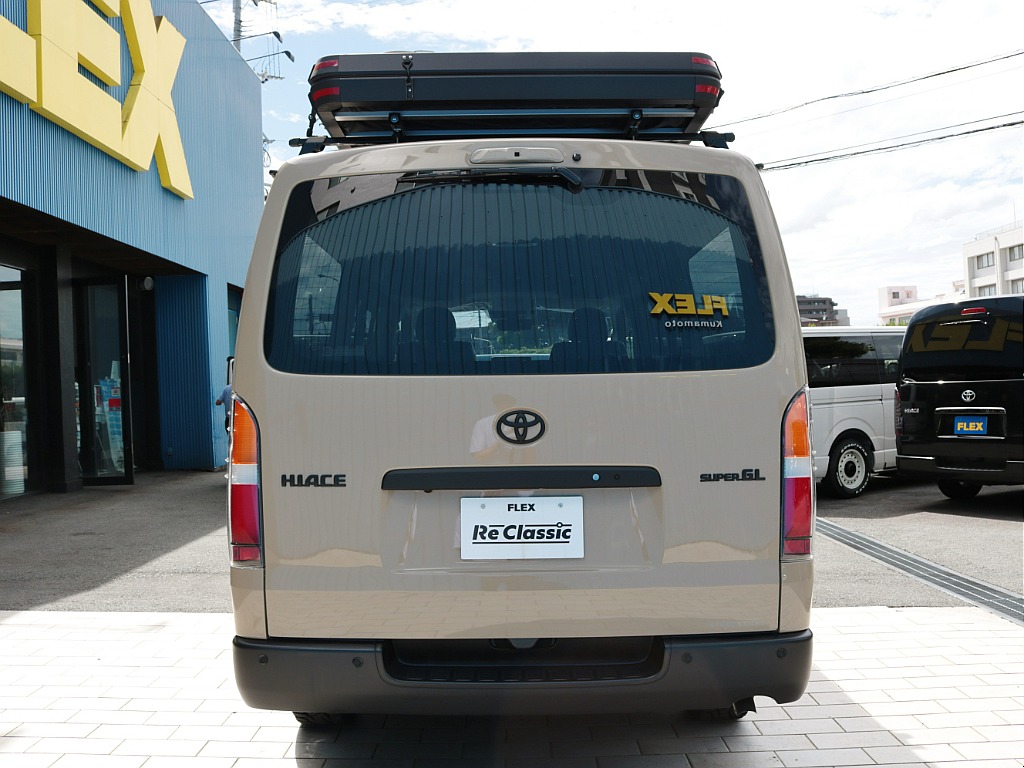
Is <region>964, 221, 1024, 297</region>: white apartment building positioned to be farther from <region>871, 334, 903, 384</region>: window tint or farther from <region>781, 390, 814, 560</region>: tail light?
<region>781, 390, 814, 560</region>: tail light

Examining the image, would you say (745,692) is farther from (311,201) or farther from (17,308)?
(17,308)

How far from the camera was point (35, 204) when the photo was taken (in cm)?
956

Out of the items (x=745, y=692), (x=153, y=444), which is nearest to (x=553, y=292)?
(x=745, y=692)

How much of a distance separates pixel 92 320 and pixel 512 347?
1239 cm

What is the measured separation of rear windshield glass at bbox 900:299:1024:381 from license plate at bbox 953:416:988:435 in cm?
41

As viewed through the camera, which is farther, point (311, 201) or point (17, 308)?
point (17, 308)

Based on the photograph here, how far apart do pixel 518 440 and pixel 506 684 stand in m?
0.69

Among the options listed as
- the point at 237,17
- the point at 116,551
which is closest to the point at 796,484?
the point at 116,551

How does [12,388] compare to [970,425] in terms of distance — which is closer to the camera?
[970,425]

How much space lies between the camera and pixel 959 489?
10266 millimetres

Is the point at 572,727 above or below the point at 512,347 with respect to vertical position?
below

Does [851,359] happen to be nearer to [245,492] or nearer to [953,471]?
[953,471]

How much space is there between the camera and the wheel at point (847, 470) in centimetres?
1062

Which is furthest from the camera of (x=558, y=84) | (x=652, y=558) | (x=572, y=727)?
(x=572, y=727)
